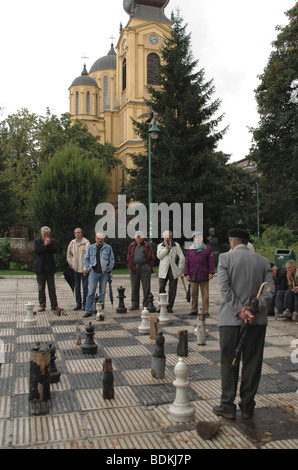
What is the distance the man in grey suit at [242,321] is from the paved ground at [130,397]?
27 cm

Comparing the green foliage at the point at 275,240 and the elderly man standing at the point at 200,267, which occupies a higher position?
the green foliage at the point at 275,240

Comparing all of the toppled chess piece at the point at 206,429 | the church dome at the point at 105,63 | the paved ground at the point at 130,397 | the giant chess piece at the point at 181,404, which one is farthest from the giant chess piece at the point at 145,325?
the church dome at the point at 105,63

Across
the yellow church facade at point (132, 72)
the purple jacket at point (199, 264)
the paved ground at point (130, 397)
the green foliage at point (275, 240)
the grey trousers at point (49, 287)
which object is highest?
the yellow church facade at point (132, 72)

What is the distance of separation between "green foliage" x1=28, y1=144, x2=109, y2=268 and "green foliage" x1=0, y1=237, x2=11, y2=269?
266cm

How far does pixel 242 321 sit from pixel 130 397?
162 centimetres

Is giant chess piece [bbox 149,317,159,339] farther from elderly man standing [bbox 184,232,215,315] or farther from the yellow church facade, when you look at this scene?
the yellow church facade

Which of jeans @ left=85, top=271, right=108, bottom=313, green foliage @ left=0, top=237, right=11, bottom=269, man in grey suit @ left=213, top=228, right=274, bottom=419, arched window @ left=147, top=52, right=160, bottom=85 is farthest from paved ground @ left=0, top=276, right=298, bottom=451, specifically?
arched window @ left=147, top=52, right=160, bottom=85

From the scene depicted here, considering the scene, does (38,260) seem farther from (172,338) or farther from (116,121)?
(116,121)

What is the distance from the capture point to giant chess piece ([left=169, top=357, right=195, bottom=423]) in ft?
14.6

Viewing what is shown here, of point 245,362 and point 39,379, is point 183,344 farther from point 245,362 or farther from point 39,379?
point 39,379

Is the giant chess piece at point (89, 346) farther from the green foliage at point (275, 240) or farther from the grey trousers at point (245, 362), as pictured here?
the green foliage at point (275, 240)

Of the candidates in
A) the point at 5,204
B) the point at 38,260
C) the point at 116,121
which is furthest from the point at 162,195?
the point at 116,121

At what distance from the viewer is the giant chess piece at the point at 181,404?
446 centimetres

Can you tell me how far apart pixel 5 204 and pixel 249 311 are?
101ft
